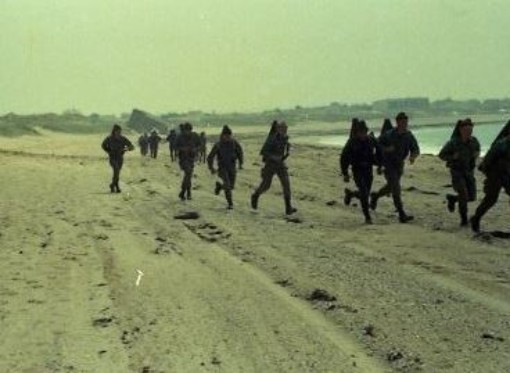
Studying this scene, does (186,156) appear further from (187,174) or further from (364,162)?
(364,162)

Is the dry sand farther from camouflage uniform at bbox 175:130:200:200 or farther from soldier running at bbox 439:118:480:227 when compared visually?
camouflage uniform at bbox 175:130:200:200

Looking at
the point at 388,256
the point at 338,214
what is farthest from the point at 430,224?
the point at 388,256

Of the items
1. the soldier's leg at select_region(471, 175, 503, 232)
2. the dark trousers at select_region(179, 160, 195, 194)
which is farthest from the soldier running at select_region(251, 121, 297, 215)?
the soldier's leg at select_region(471, 175, 503, 232)

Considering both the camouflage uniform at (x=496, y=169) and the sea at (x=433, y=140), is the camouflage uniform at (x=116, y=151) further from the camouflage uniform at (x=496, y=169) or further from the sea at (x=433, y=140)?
the sea at (x=433, y=140)

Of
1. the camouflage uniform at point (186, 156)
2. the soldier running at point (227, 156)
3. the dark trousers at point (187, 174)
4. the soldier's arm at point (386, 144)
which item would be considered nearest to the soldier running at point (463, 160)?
the soldier's arm at point (386, 144)

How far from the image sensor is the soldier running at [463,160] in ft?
44.1

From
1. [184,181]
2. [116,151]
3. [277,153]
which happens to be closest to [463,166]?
[277,153]

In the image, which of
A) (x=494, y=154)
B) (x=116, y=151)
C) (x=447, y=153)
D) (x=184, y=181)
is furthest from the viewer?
(x=116, y=151)

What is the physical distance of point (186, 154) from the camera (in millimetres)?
19531

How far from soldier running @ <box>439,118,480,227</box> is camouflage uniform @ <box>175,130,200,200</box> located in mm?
7317

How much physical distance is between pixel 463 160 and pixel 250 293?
6280 mm

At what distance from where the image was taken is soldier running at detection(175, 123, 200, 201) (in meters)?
19.3

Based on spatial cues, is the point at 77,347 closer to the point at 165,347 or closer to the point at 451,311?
the point at 165,347

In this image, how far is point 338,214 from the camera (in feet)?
53.3
